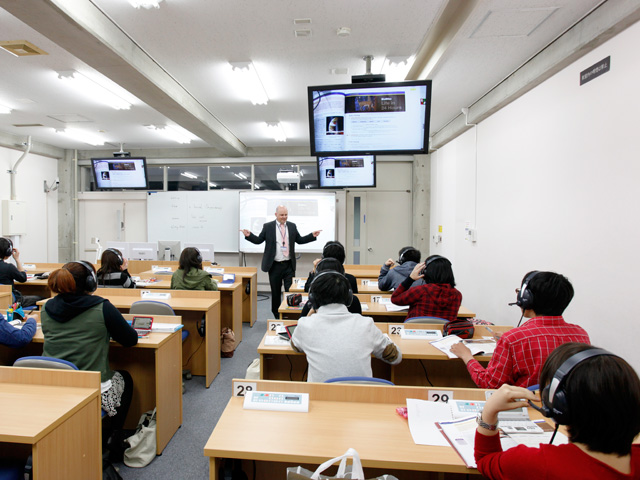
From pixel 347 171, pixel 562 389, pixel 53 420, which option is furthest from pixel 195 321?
pixel 347 171

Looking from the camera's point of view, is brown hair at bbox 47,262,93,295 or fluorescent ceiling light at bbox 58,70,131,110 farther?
fluorescent ceiling light at bbox 58,70,131,110

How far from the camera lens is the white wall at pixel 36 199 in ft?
21.8

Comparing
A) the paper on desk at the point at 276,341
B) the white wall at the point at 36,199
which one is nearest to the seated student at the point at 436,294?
the paper on desk at the point at 276,341

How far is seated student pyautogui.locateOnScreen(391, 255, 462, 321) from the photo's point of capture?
2605mm

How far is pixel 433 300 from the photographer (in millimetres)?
2664

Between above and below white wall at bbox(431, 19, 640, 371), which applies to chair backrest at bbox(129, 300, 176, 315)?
below

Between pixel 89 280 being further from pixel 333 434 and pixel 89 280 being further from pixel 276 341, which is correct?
pixel 333 434

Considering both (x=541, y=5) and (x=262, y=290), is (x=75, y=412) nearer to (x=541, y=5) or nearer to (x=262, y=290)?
(x=541, y=5)

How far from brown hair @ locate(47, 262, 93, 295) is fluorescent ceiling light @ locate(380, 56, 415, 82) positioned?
127 inches

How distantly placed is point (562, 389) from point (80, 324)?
2261mm

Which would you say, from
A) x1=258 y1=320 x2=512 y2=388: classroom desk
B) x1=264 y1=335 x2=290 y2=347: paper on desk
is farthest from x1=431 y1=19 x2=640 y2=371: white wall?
x1=264 y1=335 x2=290 y2=347: paper on desk

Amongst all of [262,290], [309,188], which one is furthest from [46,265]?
[309,188]

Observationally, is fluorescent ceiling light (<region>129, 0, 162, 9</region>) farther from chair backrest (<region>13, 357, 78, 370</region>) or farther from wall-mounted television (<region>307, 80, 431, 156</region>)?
chair backrest (<region>13, 357, 78, 370</region>)

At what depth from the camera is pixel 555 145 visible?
A: 3.24 metres
